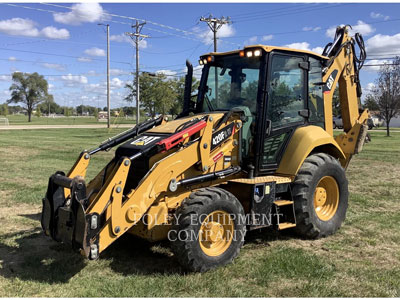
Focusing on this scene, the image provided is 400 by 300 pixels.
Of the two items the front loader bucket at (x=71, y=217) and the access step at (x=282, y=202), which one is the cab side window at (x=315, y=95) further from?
the front loader bucket at (x=71, y=217)

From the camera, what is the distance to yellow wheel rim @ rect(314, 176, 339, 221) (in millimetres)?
5938

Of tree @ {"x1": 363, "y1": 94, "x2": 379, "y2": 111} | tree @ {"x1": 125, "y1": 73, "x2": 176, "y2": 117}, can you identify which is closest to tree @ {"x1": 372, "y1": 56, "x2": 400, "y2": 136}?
tree @ {"x1": 363, "y1": 94, "x2": 379, "y2": 111}

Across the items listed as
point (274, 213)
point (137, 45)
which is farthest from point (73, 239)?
point (137, 45)

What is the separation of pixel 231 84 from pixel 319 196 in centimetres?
221

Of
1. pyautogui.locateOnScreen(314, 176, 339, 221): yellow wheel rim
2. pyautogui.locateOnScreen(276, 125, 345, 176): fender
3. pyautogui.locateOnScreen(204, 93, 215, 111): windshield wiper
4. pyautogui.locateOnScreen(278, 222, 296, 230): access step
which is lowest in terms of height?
pyautogui.locateOnScreen(278, 222, 296, 230): access step

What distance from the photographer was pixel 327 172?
5793 millimetres

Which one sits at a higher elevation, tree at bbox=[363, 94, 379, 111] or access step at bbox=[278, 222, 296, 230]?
tree at bbox=[363, 94, 379, 111]

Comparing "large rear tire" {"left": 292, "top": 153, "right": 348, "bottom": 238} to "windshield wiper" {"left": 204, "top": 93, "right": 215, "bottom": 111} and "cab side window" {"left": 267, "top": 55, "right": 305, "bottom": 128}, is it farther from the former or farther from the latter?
"windshield wiper" {"left": 204, "top": 93, "right": 215, "bottom": 111}

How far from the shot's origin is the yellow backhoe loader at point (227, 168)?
4273 millimetres

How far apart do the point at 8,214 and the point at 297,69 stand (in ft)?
18.5

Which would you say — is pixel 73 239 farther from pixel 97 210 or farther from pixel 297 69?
pixel 297 69

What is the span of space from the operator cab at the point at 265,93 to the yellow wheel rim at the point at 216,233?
1042 millimetres

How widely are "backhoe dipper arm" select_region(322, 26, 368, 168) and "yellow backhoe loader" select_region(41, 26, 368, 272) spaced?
2 cm

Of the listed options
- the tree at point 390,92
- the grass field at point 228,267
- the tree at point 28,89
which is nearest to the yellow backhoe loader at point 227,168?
the grass field at point 228,267
